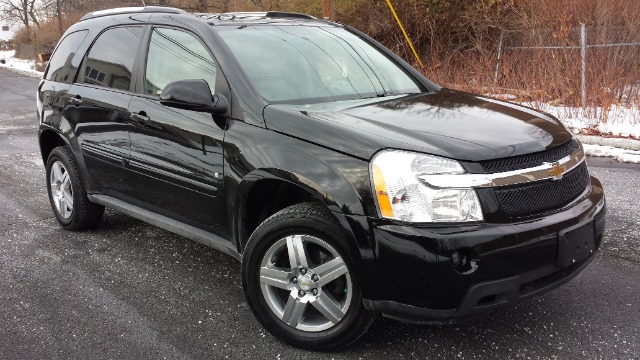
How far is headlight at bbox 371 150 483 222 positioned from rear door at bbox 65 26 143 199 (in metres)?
2.13

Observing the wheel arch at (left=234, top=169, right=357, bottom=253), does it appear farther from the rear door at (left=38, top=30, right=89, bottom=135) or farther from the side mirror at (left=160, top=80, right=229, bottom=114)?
the rear door at (left=38, top=30, right=89, bottom=135)

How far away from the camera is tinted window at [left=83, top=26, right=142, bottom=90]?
13.9 feet

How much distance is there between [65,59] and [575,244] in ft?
14.1

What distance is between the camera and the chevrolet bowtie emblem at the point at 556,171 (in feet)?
9.23

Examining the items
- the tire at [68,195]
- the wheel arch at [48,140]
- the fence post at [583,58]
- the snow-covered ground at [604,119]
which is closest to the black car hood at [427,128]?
the tire at [68,195]

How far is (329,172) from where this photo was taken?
2814 millimetres

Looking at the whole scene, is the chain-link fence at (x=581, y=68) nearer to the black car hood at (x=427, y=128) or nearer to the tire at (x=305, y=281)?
the black car hood at (x=427, y=128)

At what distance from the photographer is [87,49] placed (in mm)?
4793

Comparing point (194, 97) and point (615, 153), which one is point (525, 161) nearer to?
point (194, 97)

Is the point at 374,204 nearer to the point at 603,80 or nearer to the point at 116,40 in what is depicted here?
the point at 116,40

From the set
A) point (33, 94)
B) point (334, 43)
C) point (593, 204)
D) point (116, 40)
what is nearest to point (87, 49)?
point (116, 40)

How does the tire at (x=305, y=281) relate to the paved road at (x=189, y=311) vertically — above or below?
above

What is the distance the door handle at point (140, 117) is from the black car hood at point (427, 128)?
1.08 metres

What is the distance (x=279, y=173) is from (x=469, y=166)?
0.96m
